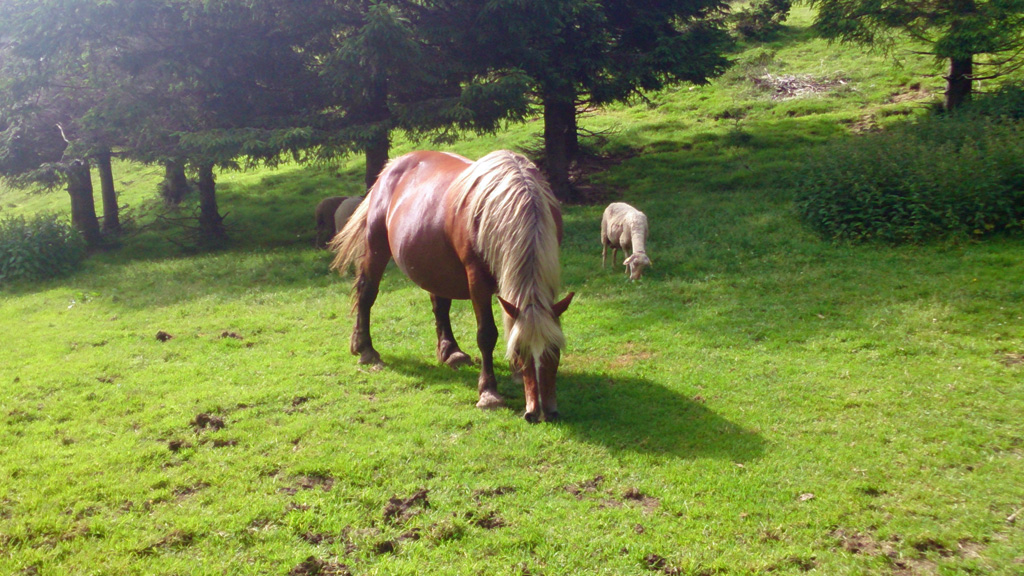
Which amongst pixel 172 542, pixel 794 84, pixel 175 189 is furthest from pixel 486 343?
pixel 794 84

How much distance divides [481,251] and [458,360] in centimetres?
189

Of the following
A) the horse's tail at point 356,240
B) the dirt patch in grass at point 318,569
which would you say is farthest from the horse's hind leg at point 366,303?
the dirt patch in grass at point 318,569

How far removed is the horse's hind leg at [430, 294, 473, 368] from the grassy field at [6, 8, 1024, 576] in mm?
182

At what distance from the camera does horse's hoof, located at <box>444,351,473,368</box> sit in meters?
7.41

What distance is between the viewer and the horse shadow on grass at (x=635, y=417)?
5238 mm

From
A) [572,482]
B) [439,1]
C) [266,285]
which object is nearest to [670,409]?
[572,482]

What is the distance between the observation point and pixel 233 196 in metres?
21.9

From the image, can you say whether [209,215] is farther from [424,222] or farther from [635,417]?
[635,417]

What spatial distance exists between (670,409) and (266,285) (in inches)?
346

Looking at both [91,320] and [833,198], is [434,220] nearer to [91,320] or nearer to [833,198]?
[91,320]

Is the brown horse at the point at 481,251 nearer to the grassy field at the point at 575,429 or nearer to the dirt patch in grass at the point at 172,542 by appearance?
the grassy field at the point at 575,429

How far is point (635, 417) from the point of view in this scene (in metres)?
5.84

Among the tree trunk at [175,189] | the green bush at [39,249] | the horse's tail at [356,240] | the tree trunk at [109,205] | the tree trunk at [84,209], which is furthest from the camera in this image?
the tree trunk at [175,189]

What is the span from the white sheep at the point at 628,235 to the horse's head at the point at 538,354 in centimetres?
523
